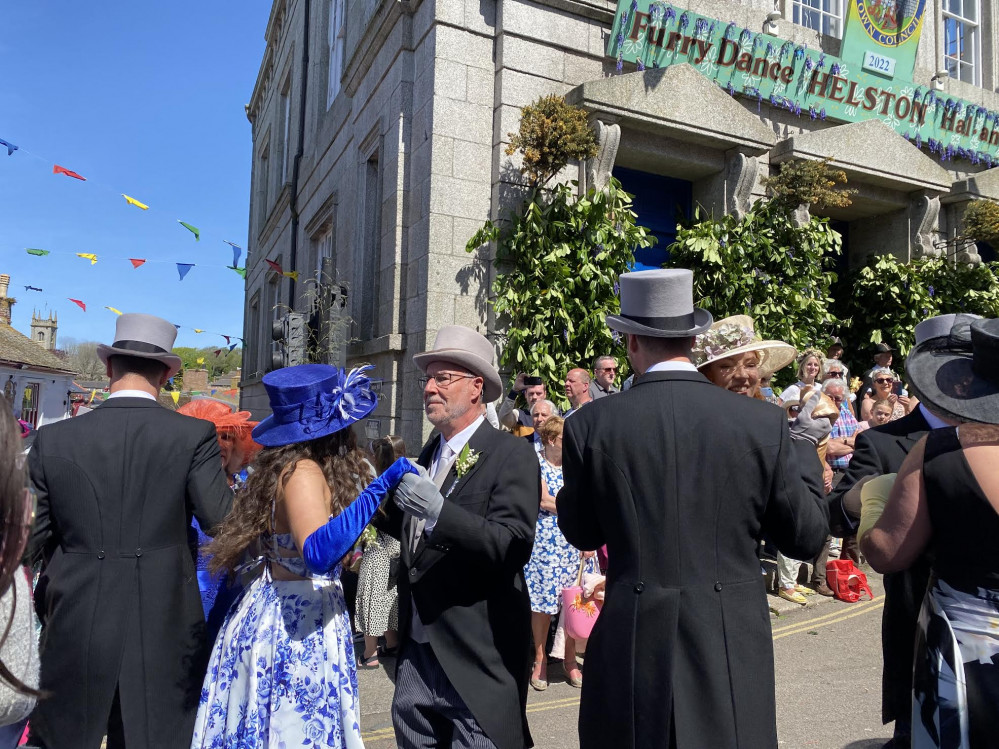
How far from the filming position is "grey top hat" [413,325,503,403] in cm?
285

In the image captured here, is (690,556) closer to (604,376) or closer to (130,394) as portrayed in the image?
(130,394)

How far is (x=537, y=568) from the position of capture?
475 centimetres

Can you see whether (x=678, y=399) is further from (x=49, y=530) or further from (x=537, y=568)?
(x=537, y=568)

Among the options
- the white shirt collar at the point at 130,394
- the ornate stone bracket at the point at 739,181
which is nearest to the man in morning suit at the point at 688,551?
the white shirt collar at the point at 130,394

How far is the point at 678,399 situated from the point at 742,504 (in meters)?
0.37

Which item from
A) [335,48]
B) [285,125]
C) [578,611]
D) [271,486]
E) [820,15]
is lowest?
[578,611]

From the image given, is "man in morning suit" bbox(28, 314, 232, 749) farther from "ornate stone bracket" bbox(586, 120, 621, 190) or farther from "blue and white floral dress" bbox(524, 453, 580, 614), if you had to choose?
"ornate stone bracket" bbox(586, 120, 621, 190)

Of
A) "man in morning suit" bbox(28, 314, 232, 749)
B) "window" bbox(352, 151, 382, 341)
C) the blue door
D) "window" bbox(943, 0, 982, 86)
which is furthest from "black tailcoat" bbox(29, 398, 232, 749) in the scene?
"window" bbox(943, 0, 982, 86)

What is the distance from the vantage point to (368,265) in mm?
9469

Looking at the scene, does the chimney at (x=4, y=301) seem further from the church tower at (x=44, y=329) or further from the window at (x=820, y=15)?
the window at (x=820, y=15)

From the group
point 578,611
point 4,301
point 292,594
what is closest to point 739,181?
point 578,611

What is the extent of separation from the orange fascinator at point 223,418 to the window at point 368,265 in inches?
202

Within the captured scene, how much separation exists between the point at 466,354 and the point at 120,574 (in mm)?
1602

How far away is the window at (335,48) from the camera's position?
13.0 m
